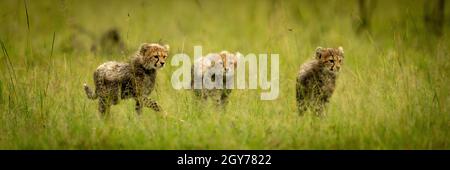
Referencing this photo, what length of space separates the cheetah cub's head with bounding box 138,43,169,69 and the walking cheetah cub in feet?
3.02

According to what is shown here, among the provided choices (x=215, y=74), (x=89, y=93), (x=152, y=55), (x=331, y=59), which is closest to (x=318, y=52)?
(x=331, y=59)

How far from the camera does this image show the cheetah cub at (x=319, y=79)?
7.53 m

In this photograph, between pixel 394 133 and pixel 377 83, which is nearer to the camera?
pixel 394 133

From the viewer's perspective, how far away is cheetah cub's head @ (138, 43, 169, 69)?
7.37 meters

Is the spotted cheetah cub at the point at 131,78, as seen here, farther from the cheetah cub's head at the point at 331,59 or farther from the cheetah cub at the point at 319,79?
the cheetah cub's head at the point at 331,59

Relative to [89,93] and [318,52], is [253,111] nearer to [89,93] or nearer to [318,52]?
[318,52]

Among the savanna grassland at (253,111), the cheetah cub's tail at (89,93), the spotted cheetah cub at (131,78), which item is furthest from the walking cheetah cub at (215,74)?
the cheetah cub's tail at (89,93)

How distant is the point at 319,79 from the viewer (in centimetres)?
764

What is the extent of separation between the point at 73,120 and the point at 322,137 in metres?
2.29

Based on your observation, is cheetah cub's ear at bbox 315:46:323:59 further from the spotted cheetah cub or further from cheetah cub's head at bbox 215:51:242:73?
the spotted cheetah cub
